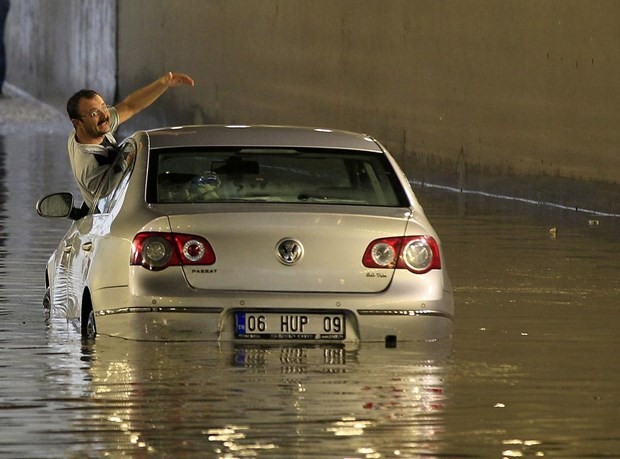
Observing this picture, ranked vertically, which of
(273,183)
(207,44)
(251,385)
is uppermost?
(207,44)

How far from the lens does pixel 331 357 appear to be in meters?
10.1

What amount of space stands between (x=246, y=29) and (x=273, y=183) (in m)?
22.8

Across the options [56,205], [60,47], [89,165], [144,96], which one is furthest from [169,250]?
[60,47]

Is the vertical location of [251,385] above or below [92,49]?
below

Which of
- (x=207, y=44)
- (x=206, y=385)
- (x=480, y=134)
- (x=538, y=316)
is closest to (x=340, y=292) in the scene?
(x=206, y=385)

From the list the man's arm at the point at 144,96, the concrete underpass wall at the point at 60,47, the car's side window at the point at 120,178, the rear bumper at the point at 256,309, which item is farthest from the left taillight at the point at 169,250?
the concrete underpass wall at the point at 60,47

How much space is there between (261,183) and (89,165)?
1.45m

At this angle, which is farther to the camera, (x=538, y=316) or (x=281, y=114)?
(x=281, y=114)

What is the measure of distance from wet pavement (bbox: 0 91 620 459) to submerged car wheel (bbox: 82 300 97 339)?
0.34ft

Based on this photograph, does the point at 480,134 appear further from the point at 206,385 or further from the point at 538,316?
the point at 206,385

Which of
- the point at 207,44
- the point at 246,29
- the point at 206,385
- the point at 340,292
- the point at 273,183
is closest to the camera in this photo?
the point at 206,385

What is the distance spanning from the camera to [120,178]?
35.1 feet

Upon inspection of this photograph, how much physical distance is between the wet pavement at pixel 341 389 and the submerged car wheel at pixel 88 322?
10cm

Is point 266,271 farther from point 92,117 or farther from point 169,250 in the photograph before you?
point 92,117
